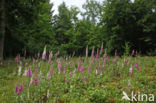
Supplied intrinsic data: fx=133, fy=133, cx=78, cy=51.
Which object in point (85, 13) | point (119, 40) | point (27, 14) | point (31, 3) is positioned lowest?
point (119, 40)

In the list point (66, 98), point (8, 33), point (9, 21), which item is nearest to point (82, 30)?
point (8, 33)

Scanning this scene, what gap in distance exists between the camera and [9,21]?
12.9 meters

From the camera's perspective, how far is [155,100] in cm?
365

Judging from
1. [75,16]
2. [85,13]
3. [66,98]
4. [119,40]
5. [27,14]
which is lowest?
[66,98]

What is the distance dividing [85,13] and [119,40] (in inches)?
1049

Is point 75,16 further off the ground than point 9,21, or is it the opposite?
point 75,16

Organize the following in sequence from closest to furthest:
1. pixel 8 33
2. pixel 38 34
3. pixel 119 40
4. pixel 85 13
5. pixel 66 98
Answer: pixel 66 98 < pixel 8 33 < pixel 38 34 < pixel 119 40 < pixel 85 13

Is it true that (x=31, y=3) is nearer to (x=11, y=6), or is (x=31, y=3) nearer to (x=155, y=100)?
(x=11, y=6)

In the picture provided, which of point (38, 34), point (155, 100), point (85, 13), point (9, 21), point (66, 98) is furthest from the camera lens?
point (85, 13)

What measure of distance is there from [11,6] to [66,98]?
1140 centimetres

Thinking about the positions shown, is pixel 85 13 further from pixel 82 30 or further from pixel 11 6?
pixel 11 6

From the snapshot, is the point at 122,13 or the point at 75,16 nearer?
the point at 122,13

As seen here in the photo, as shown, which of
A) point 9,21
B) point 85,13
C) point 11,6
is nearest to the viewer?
point 11,6

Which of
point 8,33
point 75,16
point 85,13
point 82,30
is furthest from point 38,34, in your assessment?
point 85,13
